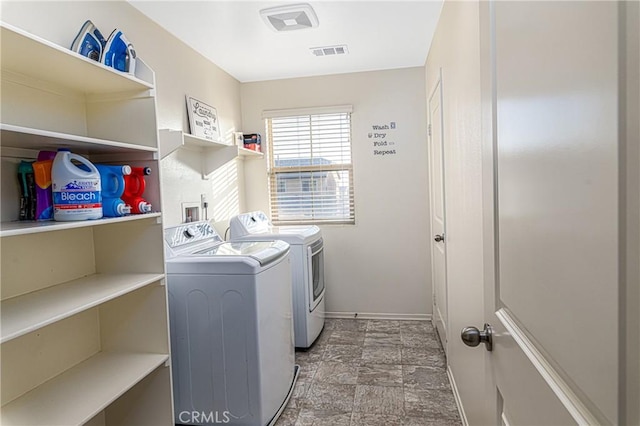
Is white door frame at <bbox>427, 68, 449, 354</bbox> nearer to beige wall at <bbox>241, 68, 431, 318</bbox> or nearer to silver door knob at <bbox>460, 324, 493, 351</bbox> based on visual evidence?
beige wall at <bbox>241, 68, 431, 318</bbox>

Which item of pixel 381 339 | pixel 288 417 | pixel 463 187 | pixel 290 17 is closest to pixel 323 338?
pixel 381 339

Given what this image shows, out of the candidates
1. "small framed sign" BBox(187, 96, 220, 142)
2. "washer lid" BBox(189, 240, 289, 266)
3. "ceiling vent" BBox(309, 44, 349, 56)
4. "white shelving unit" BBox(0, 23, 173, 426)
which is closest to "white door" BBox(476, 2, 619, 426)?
"white shelving unit" BBox(0, 23, 173, 426)

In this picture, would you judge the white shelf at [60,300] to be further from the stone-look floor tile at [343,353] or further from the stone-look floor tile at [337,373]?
the stone-look floor tile at [343,353]

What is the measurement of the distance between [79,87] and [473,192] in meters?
1.82

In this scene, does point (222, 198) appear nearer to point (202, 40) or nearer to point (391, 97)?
point (202, 40)

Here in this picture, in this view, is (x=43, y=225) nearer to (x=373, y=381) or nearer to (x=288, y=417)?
(x=288, y=417)

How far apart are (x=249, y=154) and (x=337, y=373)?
2.12 m

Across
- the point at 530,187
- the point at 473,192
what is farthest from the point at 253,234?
the point at 530,187

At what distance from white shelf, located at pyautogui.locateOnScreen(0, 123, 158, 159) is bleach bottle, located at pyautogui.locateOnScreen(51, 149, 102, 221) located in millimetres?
71

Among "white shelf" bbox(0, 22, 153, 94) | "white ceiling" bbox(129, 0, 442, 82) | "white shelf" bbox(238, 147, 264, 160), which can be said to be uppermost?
"white ceiling" bbox(129, 0, 442, 82)

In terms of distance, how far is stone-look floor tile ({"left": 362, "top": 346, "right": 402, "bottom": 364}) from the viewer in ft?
9.04

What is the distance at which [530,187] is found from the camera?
603 mm

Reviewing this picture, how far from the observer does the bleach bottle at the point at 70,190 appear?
1.36 metres

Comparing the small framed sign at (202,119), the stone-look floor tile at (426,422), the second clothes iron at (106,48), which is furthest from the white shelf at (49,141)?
the stone-look floor tile at (426,422)
